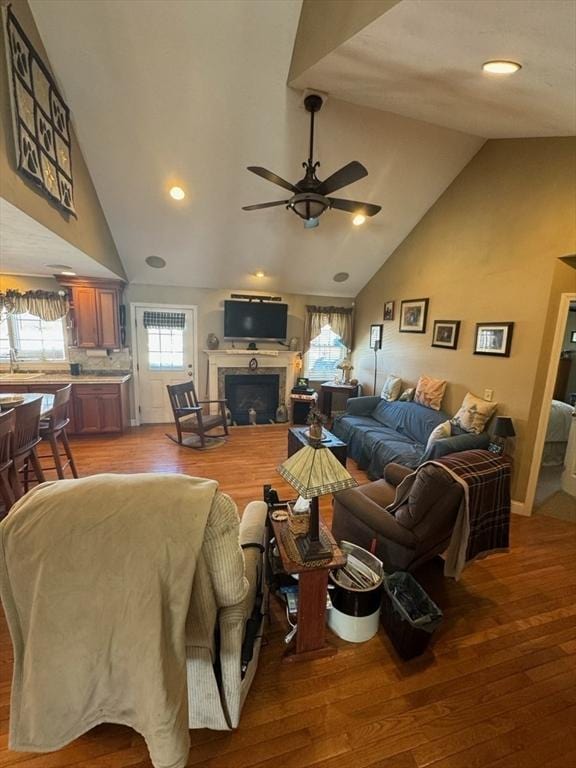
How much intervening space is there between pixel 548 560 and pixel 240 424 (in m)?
4.42

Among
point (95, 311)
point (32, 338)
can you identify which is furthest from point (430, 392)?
point (32, 338)

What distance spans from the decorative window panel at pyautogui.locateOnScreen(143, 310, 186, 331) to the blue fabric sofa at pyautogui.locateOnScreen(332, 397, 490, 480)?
3.08 metres

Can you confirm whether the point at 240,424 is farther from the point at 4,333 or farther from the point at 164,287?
the point at 4,333

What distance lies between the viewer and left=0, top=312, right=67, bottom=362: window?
4906 mm

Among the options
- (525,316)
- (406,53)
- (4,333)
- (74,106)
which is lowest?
(4,333)

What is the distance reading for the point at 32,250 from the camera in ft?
10.6

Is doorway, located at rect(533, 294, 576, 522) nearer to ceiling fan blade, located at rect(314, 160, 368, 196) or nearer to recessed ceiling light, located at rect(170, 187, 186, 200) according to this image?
ceiling fan blade, located at rect(314, 160, 368, 196)

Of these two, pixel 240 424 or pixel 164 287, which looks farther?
pixel 240 424

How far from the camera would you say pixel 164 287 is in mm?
5402

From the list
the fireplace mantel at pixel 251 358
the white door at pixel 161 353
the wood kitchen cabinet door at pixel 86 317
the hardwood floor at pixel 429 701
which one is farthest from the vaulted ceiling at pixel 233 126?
the hardwood floor at pixel 429 701

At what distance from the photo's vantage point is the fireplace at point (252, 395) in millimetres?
5922

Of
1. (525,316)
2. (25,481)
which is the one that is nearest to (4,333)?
(25,481)

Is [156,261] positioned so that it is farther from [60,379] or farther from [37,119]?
[37,119]

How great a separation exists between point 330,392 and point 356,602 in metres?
4.23
